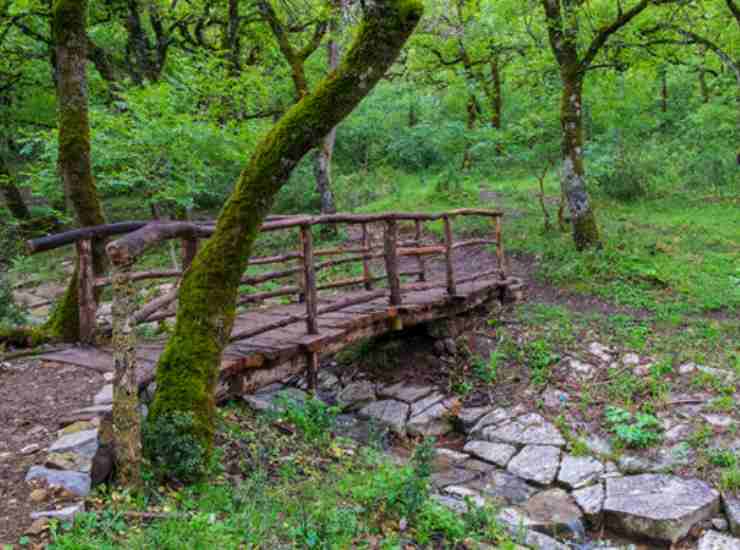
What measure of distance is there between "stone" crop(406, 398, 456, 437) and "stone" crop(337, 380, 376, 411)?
91 cm

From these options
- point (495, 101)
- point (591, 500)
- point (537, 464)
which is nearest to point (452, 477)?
point (537, 464)

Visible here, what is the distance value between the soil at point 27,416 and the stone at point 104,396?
60 mm

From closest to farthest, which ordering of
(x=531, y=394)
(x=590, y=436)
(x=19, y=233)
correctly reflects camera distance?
(x=590, y=436), (x=531, y=394), (x=19, y=233)

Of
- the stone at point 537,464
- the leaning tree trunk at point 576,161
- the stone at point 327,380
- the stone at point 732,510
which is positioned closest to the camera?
the stone at point 732,510

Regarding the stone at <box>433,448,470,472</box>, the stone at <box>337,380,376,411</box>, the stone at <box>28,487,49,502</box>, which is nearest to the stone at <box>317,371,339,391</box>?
the stone at <box>337,380,376,411</box>

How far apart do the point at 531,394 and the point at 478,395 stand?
0.69 meters

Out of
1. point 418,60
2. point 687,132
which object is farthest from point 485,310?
point 687,132

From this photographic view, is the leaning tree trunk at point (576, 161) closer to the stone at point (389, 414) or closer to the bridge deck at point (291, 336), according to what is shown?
the bridge deck at point (291, 336)

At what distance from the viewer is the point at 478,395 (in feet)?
26.5

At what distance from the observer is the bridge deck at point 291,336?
538cm

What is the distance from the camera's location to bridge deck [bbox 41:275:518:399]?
538cm

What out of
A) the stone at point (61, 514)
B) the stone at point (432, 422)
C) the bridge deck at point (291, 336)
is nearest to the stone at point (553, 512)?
the stone at point (432, 422)

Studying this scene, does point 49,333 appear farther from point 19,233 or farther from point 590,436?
point 19,233

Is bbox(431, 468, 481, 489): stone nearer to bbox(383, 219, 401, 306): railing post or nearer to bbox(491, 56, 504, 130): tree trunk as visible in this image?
bbox(383, 219, 401, 306): railing post
